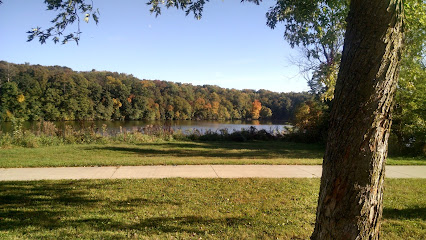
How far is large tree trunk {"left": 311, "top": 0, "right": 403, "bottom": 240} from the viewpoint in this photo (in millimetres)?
2295

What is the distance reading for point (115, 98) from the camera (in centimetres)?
5212

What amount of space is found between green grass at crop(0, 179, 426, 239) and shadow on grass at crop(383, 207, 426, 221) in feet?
0.06

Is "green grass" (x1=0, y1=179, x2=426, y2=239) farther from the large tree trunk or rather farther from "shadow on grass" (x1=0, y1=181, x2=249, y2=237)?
the large tree trunk

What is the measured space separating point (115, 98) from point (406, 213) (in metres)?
51.7

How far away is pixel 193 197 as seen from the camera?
18.7 ft

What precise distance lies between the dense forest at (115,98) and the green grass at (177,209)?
115 feet

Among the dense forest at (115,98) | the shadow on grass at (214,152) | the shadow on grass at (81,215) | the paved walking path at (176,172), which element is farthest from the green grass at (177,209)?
the dense forest at (115,98)

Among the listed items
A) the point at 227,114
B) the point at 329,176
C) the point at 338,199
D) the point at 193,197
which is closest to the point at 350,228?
the point at 338,199

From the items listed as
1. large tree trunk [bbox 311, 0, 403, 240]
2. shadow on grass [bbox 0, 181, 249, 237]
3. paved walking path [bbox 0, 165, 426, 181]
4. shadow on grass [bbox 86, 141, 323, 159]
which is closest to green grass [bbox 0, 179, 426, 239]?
shadow on grass [bbox 0, 181, 249, 237]

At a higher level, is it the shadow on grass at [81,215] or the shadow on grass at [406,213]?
the shadow on grass at [406,213]

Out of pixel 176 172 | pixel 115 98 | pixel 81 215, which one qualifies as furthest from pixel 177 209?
pixel 115 98

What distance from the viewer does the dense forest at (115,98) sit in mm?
41688

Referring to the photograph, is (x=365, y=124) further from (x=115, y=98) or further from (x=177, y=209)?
(x=115, y=98)

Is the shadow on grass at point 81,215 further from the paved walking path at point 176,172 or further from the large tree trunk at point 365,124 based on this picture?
the large tree trunk at point 365,124
